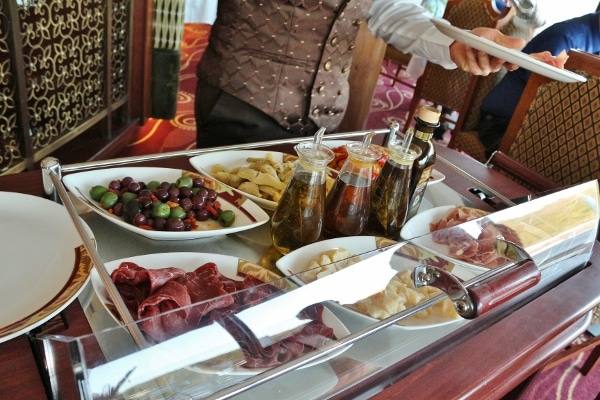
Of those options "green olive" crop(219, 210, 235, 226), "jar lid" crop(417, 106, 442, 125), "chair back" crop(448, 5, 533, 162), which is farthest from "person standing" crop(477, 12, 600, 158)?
"green olive" crop(219, 210, 235, 226)

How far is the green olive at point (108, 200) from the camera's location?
0.64 metres

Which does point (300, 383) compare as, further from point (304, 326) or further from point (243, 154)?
point (243, 154)

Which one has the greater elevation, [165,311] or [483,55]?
[483,55]

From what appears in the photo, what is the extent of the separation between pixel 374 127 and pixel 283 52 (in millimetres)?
2284

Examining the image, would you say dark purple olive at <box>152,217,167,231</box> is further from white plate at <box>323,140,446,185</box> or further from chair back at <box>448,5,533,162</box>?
chair back at <box>448,5,533,162</box>

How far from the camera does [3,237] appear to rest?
22.5 inches

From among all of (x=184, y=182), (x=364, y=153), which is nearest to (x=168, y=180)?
(x=184, y=182)

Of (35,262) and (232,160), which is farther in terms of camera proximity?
(232,160)

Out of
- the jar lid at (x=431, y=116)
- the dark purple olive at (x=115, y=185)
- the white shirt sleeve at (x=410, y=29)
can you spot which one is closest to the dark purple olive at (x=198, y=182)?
the dark purple olive at (x=115, y=185)

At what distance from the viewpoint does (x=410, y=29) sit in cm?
106

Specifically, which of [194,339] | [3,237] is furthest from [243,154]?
[194,339]

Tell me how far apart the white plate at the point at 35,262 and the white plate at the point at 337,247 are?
23 centimetres

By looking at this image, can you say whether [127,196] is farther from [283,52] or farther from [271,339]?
[283,52]

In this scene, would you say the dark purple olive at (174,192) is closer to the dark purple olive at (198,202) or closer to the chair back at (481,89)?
the dark purple olive at (198,202)
